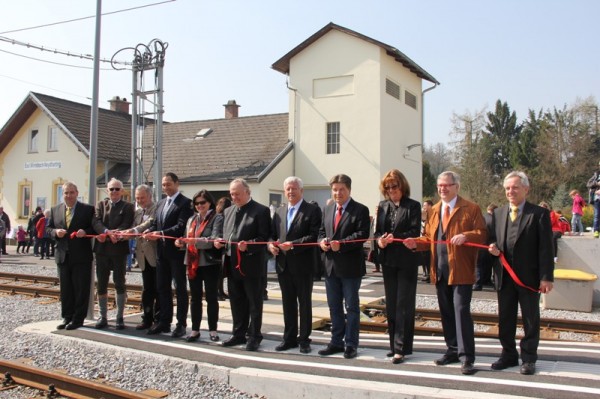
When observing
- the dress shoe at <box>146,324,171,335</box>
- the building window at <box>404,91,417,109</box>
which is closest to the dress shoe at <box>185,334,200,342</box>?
the dress shoe at <box>146,324,171,335</box>

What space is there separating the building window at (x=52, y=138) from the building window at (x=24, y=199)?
2.43 m

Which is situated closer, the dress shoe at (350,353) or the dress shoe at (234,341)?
the dress shoe at (350,353)

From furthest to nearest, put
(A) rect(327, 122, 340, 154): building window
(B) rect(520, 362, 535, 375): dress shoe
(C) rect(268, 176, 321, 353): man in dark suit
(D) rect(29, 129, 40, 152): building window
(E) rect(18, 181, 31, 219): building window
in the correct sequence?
(D) rect(29, 129, 40, 152): building window → (E) rect(18, 181, 31, 219): building window → (A) rect(327, 122, 340, 154): building window → (C) rect(268, 176, 321, 353): man in dark suit → (B) rect(520, 362, 535, 375): dress shoe

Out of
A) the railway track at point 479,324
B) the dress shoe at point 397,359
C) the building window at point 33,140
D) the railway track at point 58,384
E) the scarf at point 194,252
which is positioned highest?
the building window at point 33,140

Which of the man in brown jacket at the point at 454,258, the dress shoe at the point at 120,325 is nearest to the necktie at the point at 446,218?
the man in brown jacket at the point at 454,258

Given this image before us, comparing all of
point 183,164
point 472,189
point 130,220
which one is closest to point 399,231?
point 130,220

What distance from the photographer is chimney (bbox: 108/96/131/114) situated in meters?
36.5

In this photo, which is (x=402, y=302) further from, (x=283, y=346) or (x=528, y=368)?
(x=283, y=346)

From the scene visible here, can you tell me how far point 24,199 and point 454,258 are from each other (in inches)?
1228

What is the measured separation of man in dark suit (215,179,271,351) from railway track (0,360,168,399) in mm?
1506

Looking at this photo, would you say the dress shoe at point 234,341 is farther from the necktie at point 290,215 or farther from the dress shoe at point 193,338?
the necktie at point 290,215

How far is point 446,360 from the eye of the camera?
602 cm

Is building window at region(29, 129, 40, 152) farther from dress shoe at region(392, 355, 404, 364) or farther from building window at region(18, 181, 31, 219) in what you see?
dress shoe at region(392, 355, 404, 364)

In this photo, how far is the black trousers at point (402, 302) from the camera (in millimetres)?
6199
